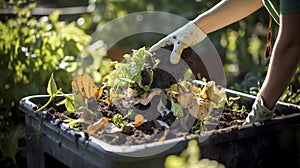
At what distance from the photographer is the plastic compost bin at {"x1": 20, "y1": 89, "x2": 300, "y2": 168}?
1.34 m

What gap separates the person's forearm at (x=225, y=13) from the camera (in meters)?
1.72

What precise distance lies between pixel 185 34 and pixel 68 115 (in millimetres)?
408

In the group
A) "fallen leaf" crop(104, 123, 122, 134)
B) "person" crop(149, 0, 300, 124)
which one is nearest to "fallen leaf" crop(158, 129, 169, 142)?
"fallen leaf" crop(104, 123, 122, 134)

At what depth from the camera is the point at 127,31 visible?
400 cm

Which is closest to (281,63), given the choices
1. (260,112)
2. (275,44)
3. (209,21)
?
(275,44)

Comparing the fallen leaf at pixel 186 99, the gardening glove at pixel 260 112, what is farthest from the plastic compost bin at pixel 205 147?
the fallen leaf at pixel 186 99

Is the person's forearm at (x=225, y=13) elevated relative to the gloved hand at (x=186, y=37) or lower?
elevated

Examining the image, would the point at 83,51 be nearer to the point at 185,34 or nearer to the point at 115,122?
the point at 185,34

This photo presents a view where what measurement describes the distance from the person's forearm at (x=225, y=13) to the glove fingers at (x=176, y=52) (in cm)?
8

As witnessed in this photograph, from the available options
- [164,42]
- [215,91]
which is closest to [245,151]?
[215,91]

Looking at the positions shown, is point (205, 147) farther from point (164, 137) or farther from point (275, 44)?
point (275, 44)

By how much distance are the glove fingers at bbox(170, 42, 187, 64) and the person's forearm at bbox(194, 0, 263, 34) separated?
8 cm

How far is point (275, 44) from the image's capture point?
144 centimetres

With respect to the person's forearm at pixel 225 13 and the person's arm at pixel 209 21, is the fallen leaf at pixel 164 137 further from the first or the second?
the person's forearm at pixel 225 13
